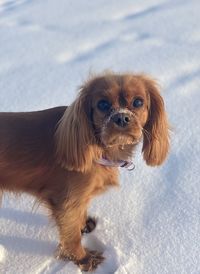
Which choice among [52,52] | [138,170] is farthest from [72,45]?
[138,170]

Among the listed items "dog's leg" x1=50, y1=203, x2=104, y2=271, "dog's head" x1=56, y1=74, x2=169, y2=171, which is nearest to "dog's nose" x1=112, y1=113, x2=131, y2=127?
"dog's head" x1=56, y1=74, x2=169, y2=171

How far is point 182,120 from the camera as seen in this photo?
2.85m

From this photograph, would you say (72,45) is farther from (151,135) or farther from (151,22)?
(151,135)

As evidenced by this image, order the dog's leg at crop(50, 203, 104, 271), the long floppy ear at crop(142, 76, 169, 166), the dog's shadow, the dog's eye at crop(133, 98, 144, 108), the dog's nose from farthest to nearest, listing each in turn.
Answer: the dog's shadow, the dog's leg at crop(50, 203, 104, 271), the long floppy ear at crop(142, 76, 169, 166), the dog's eye at crop(133, 98, 144, 108), the dog's nose

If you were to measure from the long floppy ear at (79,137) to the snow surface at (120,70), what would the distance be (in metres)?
0.54

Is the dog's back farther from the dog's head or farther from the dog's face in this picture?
the dog's face

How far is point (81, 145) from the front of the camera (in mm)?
1875

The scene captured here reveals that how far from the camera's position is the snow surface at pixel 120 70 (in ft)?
7.09

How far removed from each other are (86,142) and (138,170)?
75 cm

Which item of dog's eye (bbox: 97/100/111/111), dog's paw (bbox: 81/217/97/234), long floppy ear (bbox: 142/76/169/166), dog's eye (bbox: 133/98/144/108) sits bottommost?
dog's paw (bbox: 81/217/97/234)

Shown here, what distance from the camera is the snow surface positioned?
85.1 inches

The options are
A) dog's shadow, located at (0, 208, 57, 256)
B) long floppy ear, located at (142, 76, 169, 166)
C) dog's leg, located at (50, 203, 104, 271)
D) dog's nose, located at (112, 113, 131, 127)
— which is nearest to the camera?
dog's nose, located at (112, 113, 131, 127)

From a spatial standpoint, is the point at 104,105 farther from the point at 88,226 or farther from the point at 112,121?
the point at 88,226

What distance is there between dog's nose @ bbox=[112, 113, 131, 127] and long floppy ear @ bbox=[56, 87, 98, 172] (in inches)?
7.2
